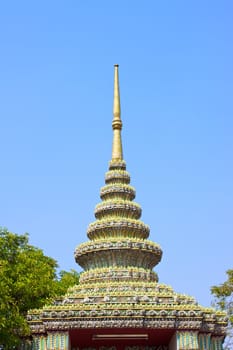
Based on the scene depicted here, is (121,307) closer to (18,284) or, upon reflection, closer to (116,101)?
(18,284)

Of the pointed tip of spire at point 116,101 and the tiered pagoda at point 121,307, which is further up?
the pointed tip of spire at point 116,101

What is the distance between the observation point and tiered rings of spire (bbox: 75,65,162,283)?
30406 millimetres

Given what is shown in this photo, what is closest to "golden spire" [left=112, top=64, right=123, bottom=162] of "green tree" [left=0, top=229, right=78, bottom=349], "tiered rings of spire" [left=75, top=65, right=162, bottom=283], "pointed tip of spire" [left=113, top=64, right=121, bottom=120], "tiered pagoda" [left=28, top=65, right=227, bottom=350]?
"pointed tip of spire" [left=113, top=64, right=121, bottom=120]

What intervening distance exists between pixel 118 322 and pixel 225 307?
1645 cm

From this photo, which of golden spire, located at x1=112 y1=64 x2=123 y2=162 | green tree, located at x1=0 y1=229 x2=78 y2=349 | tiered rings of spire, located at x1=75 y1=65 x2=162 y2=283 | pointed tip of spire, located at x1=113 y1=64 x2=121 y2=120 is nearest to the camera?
green tree, located at x1=0 y1=229 x2=78 y2=349

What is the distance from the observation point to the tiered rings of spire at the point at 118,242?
3041 centimetres

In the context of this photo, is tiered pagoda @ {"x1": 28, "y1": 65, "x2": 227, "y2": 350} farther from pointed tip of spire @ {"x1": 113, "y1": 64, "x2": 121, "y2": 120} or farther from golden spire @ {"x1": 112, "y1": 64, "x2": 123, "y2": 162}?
pointed tip of spire @ {"x1": 113, "y1": 64, "x2": 121, "y2": 120}

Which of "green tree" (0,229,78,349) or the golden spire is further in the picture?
the golden spire

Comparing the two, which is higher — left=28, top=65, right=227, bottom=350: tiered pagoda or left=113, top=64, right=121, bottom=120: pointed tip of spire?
left=113, top=64, right=121, bottom=120: pointed tip of spire

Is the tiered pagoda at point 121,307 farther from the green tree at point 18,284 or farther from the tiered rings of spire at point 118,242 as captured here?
the green tree at point 18,284

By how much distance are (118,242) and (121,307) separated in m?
5.27

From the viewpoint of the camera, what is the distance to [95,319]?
1018 inches

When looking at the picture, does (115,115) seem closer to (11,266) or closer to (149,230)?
(149,230)

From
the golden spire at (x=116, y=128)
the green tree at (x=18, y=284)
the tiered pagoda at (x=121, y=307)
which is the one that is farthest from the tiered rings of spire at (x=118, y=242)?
the green tree at (x=18, y=284)
